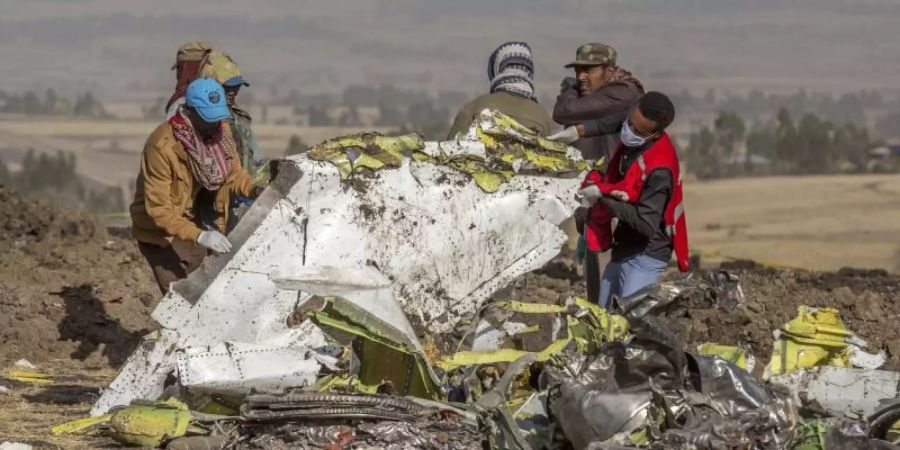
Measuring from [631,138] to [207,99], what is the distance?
7.43ft

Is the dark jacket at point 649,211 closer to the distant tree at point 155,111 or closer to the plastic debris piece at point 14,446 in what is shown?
the plastic debris piece at point 14,446

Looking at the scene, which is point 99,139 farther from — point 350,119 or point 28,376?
point 28,376

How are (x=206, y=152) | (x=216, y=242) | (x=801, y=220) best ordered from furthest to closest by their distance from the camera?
(x=801, y=220)
(x=206, y=152)
(x=216, y=242)

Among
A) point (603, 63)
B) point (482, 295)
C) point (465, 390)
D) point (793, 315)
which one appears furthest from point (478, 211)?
point (793, 315)

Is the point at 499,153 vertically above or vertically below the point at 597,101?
below

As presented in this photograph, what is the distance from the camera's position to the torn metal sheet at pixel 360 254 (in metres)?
8.48

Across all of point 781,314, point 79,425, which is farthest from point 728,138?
point 79,425

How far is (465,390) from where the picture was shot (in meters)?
8.16

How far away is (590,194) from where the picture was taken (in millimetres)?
8906

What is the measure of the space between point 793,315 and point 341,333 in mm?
5369

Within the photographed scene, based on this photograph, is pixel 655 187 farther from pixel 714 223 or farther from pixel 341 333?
pixel 714 223

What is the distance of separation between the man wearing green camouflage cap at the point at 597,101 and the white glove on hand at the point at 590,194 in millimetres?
1295

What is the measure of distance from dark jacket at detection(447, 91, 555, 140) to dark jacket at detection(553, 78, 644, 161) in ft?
0.36

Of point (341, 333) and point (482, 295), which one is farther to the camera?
point (482, 295)
